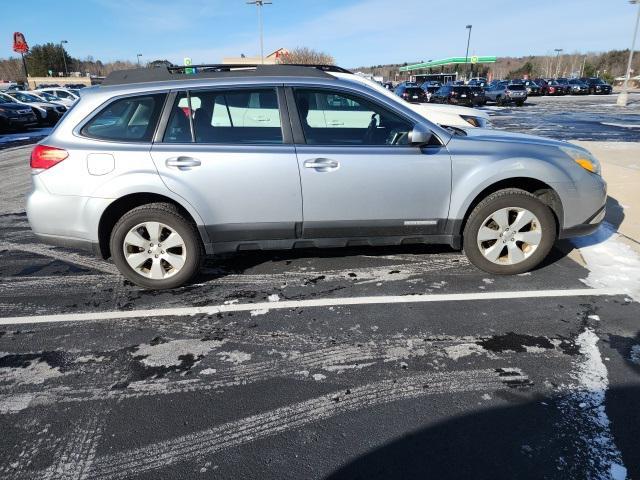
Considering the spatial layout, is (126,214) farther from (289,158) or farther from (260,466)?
(260,466)

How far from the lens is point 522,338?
316 cm

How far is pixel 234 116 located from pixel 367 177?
128 cm

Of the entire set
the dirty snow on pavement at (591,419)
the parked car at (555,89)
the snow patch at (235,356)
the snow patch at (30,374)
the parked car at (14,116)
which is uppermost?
the parked car at (555,89)

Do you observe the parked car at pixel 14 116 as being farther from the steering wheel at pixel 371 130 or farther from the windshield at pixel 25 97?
the steering wheel at pixel 371 130

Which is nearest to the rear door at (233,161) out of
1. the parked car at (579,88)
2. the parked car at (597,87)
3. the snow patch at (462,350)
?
the snow patch at (462,350)

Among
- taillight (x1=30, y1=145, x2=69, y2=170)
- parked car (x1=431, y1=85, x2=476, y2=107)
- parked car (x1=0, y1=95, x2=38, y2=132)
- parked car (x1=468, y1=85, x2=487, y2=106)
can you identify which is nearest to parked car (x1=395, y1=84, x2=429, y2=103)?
parked car (x1=431, y1=85, x2=476, y2=107)

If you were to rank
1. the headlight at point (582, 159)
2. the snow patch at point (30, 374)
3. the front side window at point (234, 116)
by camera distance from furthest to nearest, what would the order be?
1. the headlight at point (582, 159)
2. the front side window at point (234, 116)
3. the snow patch at point (30, 374)

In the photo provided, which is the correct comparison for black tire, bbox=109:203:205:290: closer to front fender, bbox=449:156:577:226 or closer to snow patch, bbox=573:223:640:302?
front fender, bbox=449:156:577:226

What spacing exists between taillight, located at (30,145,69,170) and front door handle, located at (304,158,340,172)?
2.03 m

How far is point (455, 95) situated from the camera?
30.4 m

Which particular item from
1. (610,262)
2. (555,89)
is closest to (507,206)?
(610,262)

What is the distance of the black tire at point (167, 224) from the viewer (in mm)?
3768

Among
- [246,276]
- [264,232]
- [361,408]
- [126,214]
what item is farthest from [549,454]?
[126,214]

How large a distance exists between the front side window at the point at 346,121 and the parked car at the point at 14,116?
18645 millimetres
